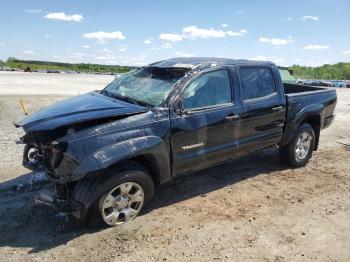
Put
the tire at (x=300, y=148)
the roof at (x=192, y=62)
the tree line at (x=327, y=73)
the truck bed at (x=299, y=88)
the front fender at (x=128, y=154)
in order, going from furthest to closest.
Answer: the tree line at (x=327, y=73)
the truck bed at (x=299, y=88)
the tire at (x=300, y=148)
the roof at (x=192, y=62)
the front fender at (x=128, y=154)

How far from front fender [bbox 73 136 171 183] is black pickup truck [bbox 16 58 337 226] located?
10mm

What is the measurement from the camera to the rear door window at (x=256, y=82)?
19.0ft

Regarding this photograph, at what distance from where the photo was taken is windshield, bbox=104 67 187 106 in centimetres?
505

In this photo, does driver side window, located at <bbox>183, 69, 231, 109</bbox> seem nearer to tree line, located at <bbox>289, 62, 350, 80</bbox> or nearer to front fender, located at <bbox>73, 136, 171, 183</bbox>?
front fender, located at <bbox>73, 136, 171, 183</bbox>

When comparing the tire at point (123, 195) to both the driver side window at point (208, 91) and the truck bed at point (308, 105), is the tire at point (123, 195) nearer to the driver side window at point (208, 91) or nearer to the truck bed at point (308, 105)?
the driver side window at point (208, 91)

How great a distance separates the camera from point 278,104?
246 inches

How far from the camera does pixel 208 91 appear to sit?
5320mm

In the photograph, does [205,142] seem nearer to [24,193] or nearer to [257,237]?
[257,237]

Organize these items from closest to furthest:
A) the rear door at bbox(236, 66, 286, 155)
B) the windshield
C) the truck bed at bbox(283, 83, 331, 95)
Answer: the windshield → the rear door at bbox(236, 66, 286, 155) → the truck bed at bbox(283, 83, 331, 95)

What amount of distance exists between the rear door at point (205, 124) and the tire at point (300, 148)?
1.58 meters

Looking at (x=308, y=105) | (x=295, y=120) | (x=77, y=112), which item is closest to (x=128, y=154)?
(x=77, y=112)

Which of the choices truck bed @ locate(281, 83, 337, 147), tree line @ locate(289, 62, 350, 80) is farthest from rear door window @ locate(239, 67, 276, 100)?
tree line @ locate(289, 62, 350, 80)

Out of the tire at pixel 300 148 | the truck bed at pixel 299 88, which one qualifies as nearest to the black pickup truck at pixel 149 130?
the tire at pixel 300 148

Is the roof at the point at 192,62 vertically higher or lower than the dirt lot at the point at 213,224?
higher
